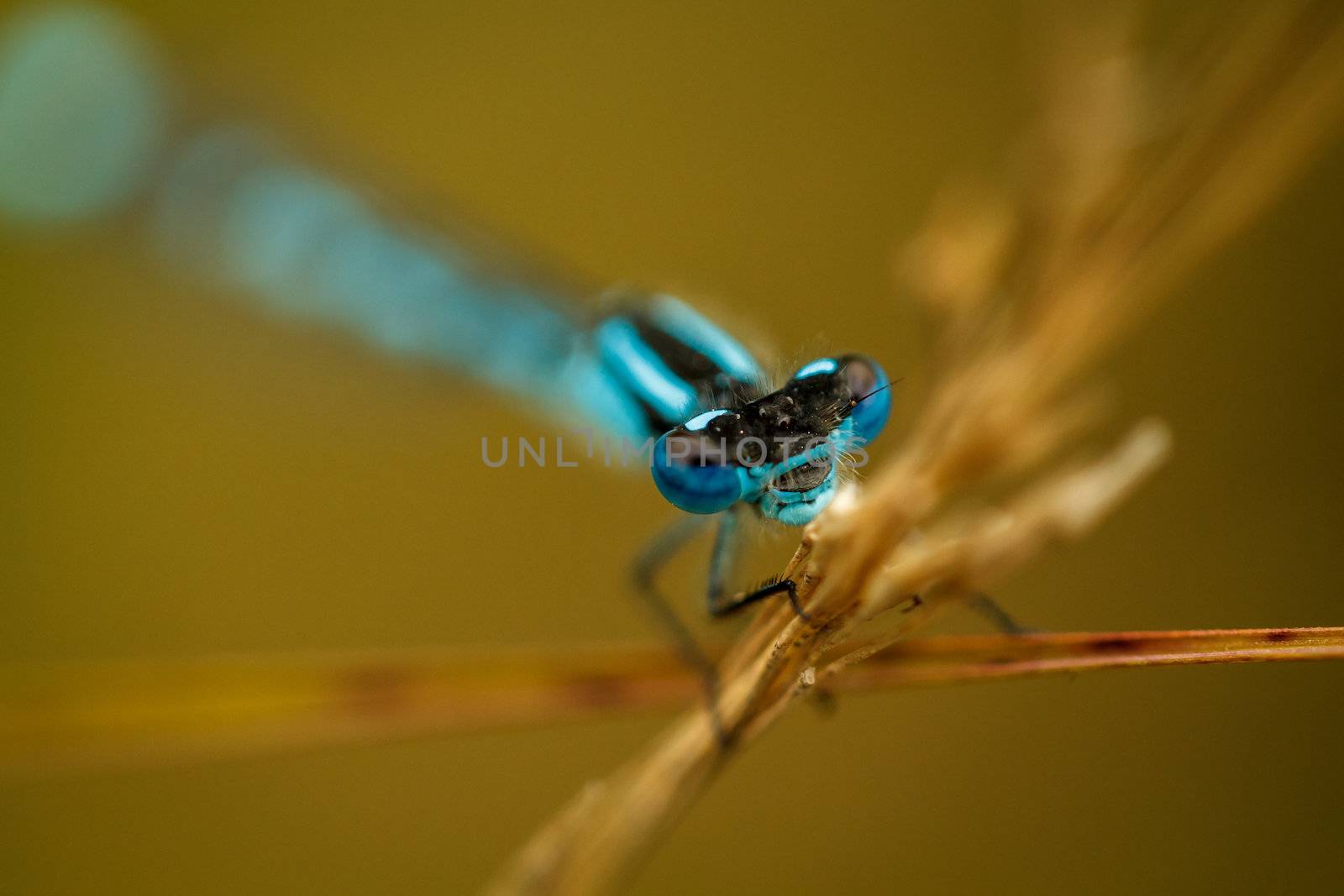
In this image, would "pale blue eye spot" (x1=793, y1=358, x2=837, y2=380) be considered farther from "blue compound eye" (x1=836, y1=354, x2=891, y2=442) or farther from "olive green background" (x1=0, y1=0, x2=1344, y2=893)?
"olive green background" (x1=0, y1=0, x2=1344, y2=893)

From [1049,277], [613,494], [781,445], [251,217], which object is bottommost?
[1049,277]

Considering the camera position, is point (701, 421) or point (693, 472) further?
point (701, 421)

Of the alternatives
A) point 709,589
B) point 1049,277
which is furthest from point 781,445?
point 709,589

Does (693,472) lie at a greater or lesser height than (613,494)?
lesser

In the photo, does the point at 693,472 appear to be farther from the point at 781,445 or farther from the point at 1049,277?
the point at 1049,277

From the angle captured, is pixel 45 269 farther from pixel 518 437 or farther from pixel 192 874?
pixel 192 874

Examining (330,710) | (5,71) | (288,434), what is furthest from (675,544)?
(5,71)

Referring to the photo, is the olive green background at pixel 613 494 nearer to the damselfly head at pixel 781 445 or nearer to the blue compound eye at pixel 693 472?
the damselfly head at pixel 781 445
